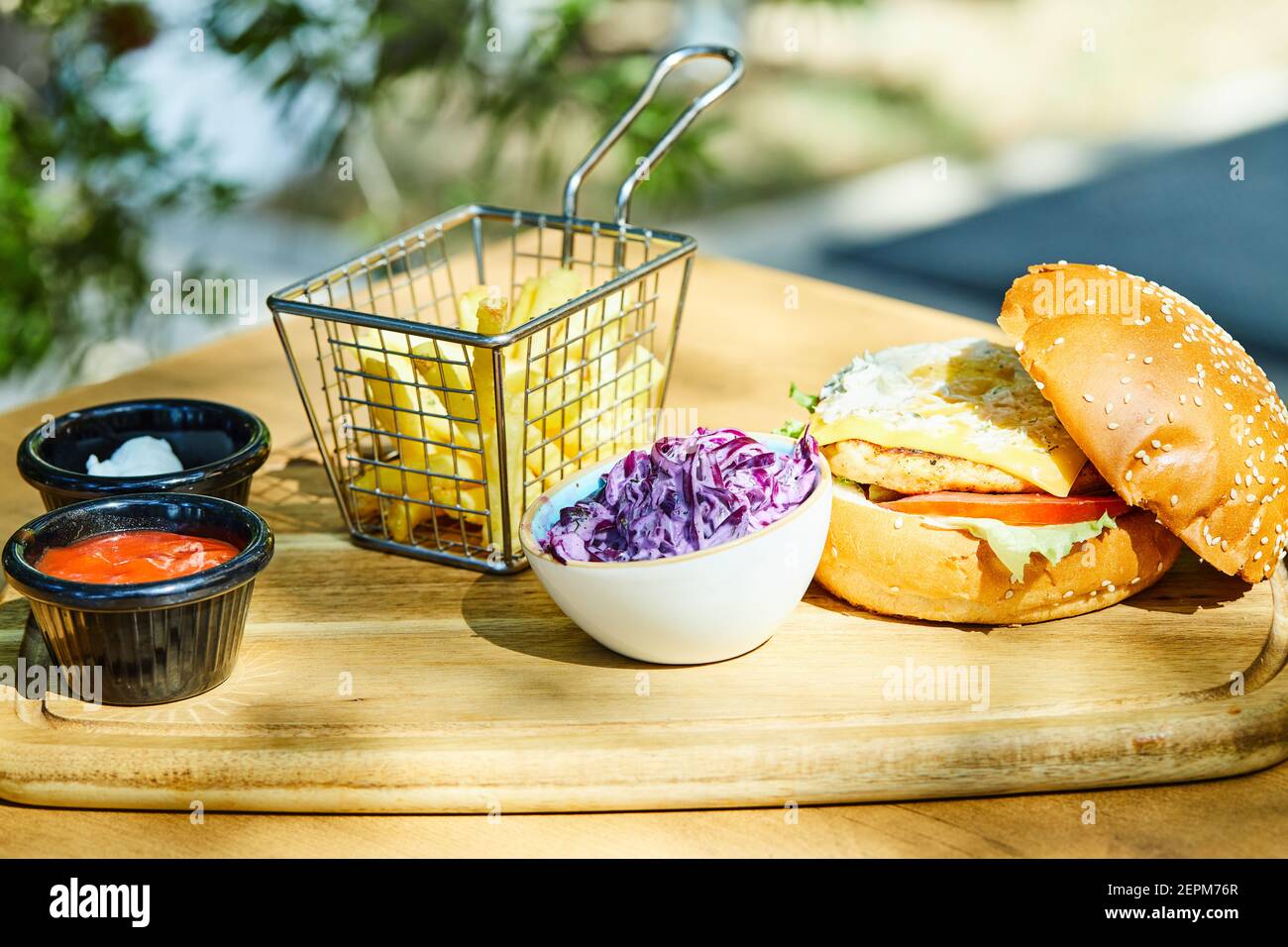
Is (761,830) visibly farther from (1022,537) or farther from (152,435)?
(152,435)

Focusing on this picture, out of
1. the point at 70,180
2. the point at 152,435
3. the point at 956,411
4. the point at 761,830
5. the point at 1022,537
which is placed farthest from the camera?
the point at 70,180

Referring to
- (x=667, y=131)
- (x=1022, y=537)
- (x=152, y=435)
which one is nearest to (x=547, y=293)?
(x=667, y=131)

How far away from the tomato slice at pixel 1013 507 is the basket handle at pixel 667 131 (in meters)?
0.82

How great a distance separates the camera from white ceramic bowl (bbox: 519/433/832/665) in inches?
69.6

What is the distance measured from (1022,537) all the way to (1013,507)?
0.08 metres

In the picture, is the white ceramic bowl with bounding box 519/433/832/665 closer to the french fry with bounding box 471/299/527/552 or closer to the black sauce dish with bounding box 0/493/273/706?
the french fry with bounding box 471/299/527/552

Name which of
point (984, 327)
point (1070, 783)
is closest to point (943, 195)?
point (984, 327)

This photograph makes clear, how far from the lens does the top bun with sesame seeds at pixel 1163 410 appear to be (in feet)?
6.43

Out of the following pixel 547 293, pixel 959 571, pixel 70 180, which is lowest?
pixel 959 571

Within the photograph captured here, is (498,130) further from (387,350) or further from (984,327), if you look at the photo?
(387,350)

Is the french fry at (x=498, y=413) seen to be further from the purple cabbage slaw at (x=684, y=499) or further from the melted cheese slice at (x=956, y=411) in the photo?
the melted cheese slice at (x=956, y=411)

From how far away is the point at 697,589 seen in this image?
5.82 feet

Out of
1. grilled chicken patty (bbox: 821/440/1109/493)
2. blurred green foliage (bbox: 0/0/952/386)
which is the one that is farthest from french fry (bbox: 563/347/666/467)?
blurred green foliage (bbox: 0/0/952/386)

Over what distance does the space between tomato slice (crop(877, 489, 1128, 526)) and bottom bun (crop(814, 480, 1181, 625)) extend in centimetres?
4
